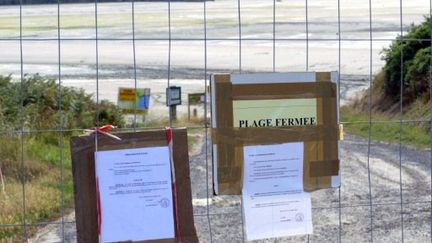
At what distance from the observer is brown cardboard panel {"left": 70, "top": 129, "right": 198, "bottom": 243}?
4.31m

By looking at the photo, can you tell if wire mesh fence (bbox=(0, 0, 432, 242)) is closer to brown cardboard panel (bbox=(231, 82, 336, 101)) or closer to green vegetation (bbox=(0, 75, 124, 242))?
green vegetation (bbox=(0, 75, 124, 242))

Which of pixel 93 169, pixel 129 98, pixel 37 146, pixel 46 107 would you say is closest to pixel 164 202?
pixel 93 169

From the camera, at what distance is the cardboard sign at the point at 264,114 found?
4.54m

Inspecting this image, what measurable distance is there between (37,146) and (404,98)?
6.51 meters

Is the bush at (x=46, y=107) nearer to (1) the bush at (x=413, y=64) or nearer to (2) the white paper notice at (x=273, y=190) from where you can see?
(1) the bush at (x=413, y=64)

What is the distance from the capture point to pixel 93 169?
4.32m

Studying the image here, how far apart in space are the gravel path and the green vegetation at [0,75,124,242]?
30 centimetres

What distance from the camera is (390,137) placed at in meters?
13.2

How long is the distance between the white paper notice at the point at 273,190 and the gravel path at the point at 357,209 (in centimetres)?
83

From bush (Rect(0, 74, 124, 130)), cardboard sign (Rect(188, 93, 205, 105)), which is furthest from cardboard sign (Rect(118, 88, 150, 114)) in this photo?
cardboard sign (Rect(188, 93, 205, 105))

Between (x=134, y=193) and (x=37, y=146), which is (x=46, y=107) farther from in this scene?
(x=134, y=193)

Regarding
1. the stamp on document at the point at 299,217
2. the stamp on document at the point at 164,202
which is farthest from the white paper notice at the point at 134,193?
the stamp on document at the point at 299,217

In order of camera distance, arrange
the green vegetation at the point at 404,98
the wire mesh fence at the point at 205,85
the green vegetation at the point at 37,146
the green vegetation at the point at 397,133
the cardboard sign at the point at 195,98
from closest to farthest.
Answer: the wire mesh fence at the point at 205,85
the green vegetation at the point at 37,146
the green vegetation at the point at 397,133
the green vegetation at the point at 404,98
the cardboard sign at the point at 195,98

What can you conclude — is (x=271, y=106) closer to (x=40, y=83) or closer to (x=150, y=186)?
(x=150, y=186)
